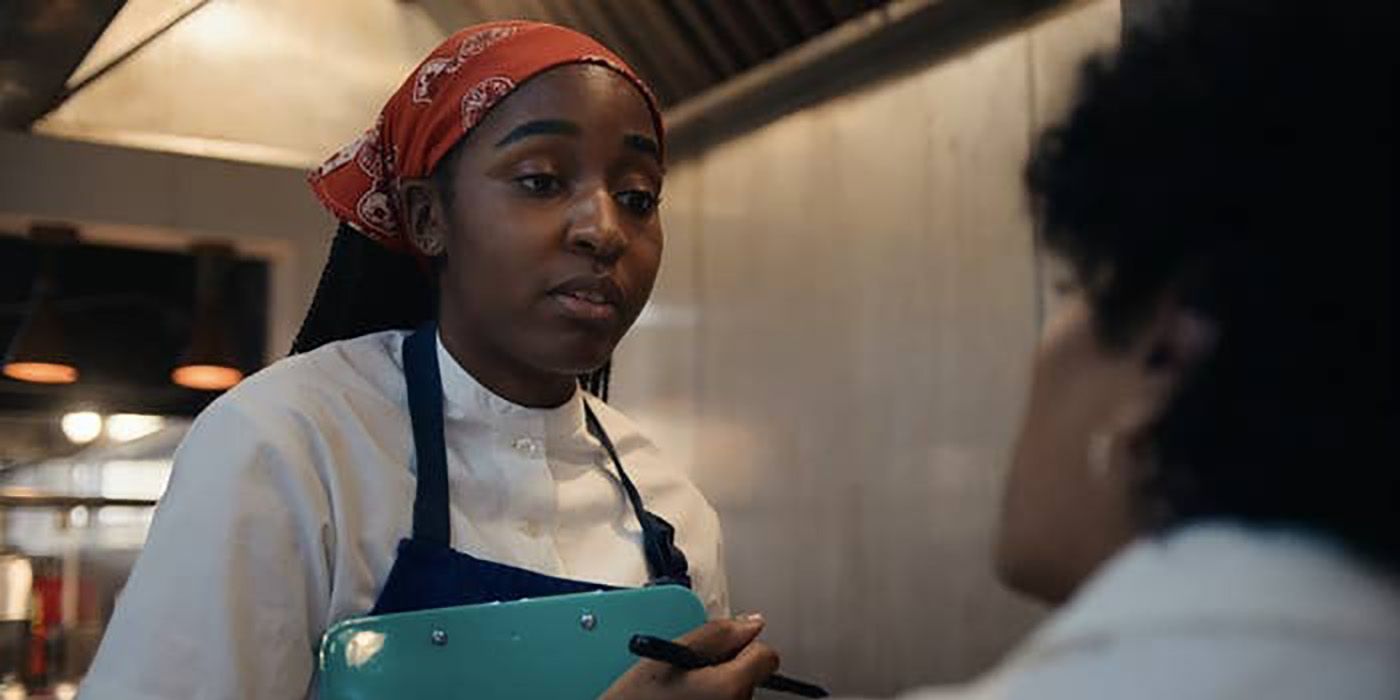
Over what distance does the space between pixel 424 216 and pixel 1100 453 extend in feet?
2.39

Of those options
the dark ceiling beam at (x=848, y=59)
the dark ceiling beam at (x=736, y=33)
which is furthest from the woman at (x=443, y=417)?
the dark ceiling beam at (x=736, y=33)

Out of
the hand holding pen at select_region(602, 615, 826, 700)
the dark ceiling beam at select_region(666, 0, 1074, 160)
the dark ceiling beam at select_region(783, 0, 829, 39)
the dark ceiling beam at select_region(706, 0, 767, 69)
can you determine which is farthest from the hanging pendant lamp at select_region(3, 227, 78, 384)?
the hand holding pen at select_region(602, 615, 826, 700)

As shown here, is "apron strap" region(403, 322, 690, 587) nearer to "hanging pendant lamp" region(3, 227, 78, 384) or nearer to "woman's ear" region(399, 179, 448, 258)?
"woman's ear" region(399, 179, 448, 258)

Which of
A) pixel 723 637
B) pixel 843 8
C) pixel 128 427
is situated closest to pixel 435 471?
pixel 723 637

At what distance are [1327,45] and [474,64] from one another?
0.74 metres

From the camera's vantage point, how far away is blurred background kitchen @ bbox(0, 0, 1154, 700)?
5.22 feet

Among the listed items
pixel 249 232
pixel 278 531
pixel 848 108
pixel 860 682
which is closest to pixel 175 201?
pixel 249 232

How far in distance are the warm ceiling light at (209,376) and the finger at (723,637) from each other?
1.72 metres

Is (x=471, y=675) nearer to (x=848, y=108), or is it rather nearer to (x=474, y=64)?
(x=474, y=64)

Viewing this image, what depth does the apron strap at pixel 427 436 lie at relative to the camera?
1.03 metres

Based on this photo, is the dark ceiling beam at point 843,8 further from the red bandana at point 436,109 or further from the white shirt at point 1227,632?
the white shirt at point 1227,632

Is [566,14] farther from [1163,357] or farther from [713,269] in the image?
[1163,357]

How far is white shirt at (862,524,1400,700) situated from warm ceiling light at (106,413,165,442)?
2.49 metres

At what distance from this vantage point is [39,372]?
2.42 metres
